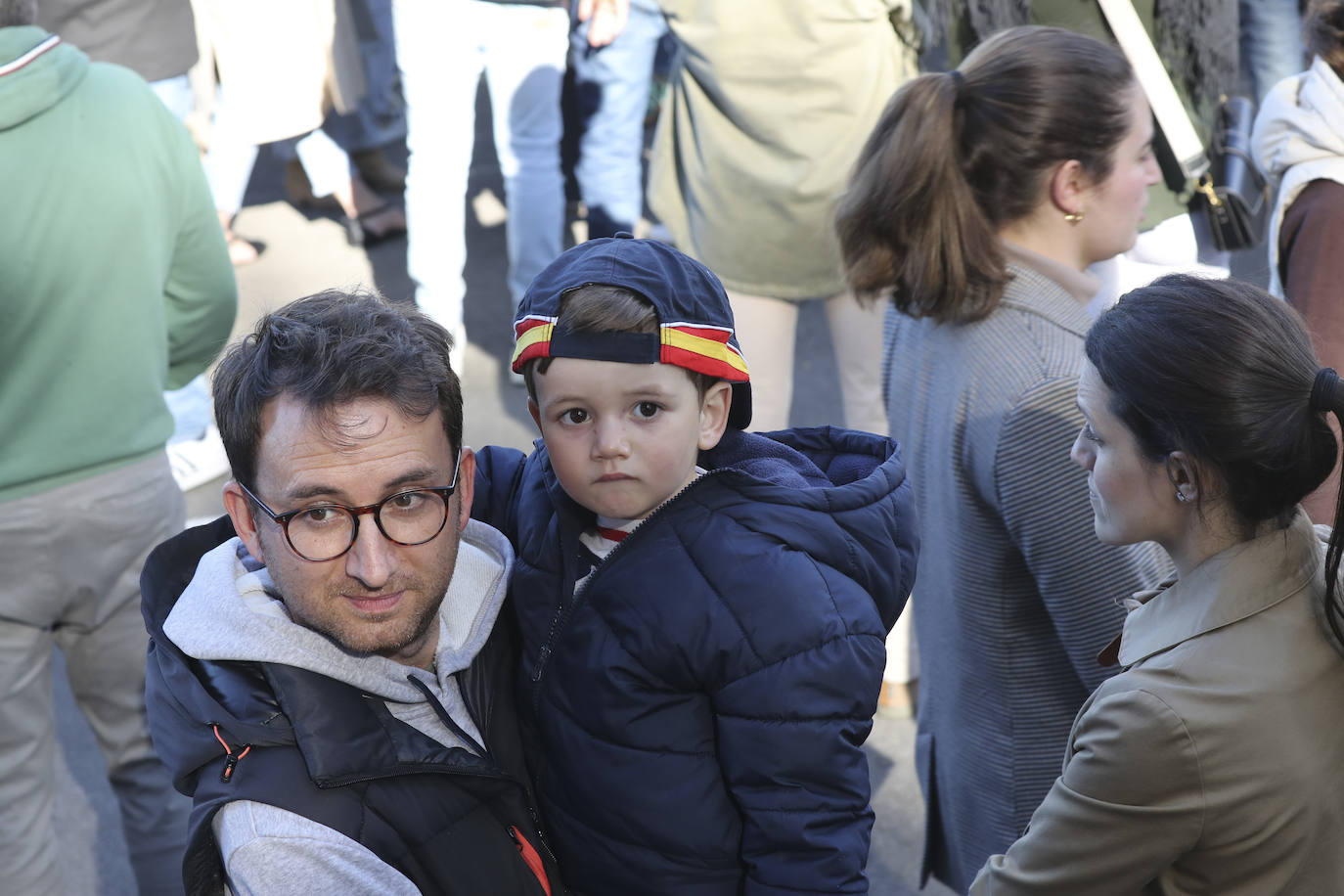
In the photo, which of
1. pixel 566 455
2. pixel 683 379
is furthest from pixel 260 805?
pixel 683 379

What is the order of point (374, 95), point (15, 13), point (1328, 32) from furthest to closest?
point (374, 95) < point (1328, 32) < point (15, 13)

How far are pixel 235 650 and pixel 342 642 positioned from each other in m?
0.15

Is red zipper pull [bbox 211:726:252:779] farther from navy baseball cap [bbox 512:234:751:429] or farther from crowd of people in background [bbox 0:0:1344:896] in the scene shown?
navy baseball cap [bbox 512:234:751:429]

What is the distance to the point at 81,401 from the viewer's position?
2.80 m

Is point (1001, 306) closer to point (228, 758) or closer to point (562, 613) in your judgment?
point (562, 613)

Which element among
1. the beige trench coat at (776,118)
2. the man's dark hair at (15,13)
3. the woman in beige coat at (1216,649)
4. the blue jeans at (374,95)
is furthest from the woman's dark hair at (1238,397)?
the blue jeans at (374,95)

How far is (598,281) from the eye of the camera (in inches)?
73.6

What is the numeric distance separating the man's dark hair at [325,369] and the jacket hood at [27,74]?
1.15 metres

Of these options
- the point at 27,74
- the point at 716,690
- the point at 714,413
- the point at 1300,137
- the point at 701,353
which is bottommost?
the point at 716,690

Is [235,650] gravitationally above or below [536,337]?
below

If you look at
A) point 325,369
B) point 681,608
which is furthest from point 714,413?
point 325,369

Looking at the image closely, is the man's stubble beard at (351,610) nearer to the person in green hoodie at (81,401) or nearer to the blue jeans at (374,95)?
the person in green hoodie at (81,401)

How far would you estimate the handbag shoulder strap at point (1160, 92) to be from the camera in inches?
124

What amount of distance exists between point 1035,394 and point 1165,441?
47 cm
